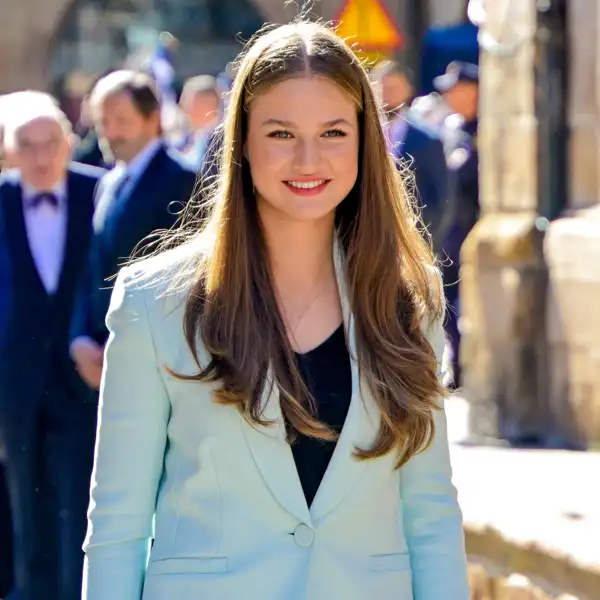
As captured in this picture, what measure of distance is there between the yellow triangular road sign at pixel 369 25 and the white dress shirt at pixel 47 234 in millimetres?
5059

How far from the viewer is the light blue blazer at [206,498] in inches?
114

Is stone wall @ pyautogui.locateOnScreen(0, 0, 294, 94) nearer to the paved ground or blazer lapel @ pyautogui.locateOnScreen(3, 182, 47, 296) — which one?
the paved ground

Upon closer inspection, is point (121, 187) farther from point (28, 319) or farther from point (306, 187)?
point (306, 187)

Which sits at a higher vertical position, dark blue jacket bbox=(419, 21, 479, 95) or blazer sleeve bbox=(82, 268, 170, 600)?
dark blue jacket bbox=(419, 21, 479, 95)

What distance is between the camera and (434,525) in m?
3.06

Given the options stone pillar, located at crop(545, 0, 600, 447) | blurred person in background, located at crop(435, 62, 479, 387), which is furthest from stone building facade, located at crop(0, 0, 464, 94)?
stone pillar, located at crop(545, 0, 600, 447)

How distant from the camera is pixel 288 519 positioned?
9.52 feet

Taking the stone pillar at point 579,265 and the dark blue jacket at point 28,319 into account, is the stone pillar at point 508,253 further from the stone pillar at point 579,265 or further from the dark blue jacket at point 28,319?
the dark blue jacket at point 28,319

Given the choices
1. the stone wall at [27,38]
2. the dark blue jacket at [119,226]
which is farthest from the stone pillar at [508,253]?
the stone wall at [27,38]

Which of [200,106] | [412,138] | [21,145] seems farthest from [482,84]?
[200,106]

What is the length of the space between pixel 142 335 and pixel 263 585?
0.46 metres

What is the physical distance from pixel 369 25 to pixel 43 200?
5.35 metres

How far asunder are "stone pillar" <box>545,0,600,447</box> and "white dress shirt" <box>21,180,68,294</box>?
268 cm

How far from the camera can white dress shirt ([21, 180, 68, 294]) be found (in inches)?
246
